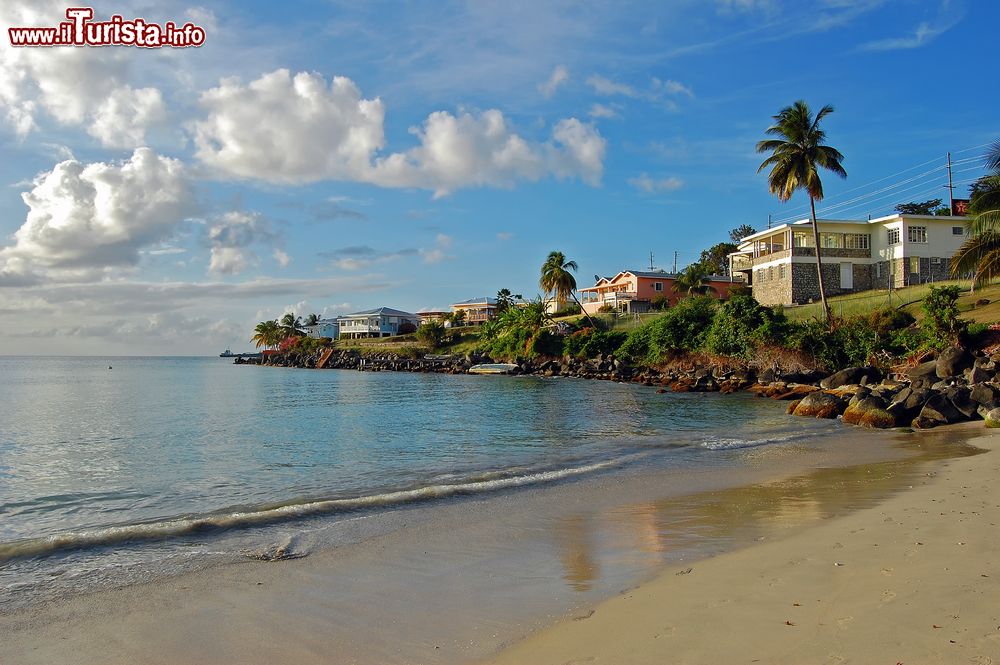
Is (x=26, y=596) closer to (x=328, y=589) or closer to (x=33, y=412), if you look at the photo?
(x=328, y=589)

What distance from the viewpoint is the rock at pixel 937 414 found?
19.2m

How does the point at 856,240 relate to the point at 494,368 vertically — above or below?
above

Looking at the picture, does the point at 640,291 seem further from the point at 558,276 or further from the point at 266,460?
the point at 266,460

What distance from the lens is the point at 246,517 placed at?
1040 cm

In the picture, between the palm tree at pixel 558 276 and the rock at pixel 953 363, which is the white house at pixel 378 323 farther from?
the rock at pixel 953 363

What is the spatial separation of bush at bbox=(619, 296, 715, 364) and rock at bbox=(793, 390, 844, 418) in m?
23.8

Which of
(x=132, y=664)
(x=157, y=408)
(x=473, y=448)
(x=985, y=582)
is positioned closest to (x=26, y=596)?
(x=132, y=664)

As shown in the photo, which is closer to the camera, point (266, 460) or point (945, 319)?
point (266, 460)

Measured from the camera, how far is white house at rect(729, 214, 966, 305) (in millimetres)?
53281

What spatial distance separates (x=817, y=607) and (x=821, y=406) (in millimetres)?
19979

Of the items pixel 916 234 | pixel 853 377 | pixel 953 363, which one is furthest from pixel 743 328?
pixel 916 234

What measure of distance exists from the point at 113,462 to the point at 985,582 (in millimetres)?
17833

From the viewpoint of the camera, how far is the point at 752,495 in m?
11.1

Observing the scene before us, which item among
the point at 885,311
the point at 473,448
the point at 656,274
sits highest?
the point at 656,274
